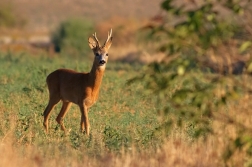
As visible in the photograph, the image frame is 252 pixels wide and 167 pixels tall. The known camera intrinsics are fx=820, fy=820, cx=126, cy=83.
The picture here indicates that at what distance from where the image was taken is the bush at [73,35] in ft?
156

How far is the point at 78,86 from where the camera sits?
1566 cm

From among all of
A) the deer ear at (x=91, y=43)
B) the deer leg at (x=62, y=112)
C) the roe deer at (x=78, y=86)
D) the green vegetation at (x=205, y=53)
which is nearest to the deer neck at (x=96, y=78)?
the roe deer at (x=78, y=86)

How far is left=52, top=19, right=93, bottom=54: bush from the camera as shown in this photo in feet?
156

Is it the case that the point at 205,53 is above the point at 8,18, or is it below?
below

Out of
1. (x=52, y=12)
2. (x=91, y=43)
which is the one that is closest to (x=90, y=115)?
(x=91, y=43)

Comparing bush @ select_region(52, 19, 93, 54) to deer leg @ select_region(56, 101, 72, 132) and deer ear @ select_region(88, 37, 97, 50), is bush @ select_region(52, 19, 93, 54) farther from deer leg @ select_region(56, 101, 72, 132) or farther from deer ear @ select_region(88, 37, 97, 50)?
deer leg @ select_region(56, 101, 72, 132)

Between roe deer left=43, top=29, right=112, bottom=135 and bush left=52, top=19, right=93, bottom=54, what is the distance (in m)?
30.2

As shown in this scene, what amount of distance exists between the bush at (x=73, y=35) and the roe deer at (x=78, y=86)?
99.2ft

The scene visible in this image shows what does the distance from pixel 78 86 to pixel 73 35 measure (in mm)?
34675

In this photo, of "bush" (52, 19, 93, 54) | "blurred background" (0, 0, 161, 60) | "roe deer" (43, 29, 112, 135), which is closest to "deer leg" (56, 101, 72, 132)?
"roe deer" (43, 29, 112, 135)

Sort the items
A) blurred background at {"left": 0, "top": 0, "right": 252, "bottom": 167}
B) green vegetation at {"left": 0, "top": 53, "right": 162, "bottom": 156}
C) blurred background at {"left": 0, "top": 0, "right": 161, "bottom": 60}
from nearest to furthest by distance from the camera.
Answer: blurred background at {"left": 0, "top": 0, "right": 252, "bottom": 167} < green vegetation at {"left": 0, "top": 53, "right": 162, "bottom": 156} < blurred background at {"left": 0, "top": 0, "right": 161, "bottom": 60}

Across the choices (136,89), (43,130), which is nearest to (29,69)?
(136,89)

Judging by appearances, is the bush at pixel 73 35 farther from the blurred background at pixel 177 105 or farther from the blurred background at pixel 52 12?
the blurred background at pixel 177 105

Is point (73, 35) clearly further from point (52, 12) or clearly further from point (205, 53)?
point (52, 12)
